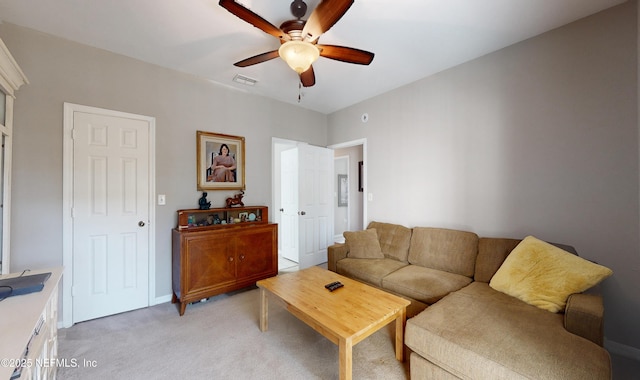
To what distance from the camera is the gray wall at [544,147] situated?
1.87 metres

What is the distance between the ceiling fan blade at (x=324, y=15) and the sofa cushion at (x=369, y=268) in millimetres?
2261

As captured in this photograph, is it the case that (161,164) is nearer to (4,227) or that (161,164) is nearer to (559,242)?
(4,227)

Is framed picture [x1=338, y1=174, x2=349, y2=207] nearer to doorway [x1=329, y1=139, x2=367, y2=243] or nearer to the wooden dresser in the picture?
doorway [x1=329, y1=139, x2=367, y2=243]

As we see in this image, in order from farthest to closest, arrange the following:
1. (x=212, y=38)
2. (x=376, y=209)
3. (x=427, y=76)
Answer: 1. (x=376, y=209)
2. (x=427, y=76)
3. (x=212, y=38)

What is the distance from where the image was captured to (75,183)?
2342mm

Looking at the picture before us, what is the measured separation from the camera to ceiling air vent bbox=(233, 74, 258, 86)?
3016 mm

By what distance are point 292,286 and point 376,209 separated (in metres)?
1.95

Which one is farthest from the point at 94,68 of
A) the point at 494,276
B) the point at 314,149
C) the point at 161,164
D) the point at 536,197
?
the point at 536,197

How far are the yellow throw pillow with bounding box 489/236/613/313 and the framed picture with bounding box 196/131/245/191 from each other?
309 centimetres

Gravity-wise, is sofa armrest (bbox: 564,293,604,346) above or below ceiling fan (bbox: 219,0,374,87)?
below

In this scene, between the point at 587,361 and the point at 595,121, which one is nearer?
the point at 587,361

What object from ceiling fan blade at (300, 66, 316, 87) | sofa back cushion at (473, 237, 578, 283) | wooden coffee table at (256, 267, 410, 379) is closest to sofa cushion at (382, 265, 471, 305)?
sofa back cushion at (473, 237, 578, 283)

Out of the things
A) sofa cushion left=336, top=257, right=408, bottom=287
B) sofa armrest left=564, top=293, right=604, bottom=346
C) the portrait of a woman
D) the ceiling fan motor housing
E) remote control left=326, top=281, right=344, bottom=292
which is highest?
the ceiling fan motor housing

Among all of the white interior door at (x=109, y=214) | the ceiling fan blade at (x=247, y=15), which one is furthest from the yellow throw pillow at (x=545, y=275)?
the white interior door at (x=109, y=214)
